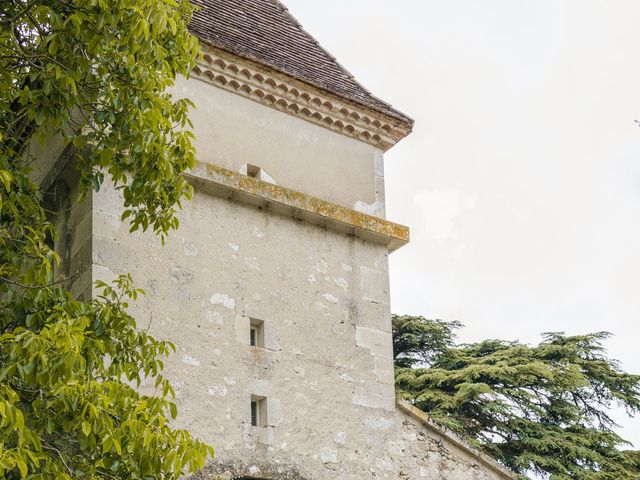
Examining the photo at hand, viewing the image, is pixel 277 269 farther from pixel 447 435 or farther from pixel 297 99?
pixel 447 435

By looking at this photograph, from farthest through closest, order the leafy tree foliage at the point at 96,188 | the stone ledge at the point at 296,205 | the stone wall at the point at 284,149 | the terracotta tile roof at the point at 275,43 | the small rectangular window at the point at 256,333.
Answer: the terracotta tile roof at the point at 275,43, the stone wall at the point at 284,149, the stone ledge at the point at 296,205, the small rectangular window at the point at 256,333, the leafy tree foliage at the point at 96,188

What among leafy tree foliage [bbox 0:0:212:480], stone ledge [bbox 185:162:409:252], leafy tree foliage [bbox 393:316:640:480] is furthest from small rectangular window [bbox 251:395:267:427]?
leafy tree foliage [bbox 393:316:640:480]

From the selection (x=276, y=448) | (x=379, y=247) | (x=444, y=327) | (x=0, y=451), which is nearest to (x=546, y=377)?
(x=444, y=327)

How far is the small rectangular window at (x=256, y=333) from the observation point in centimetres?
1123

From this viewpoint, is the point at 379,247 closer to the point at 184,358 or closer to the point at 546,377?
Answer: the point at 184,358

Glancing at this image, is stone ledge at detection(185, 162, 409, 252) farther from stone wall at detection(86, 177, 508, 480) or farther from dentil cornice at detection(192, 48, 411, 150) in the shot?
dentil cornice at detection(192, 48, 411, 150)

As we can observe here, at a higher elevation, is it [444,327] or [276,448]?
[444,327]

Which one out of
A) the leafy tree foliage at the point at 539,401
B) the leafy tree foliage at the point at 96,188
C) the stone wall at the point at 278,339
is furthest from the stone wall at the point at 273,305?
the leafy tree foliage at the point at 539,401

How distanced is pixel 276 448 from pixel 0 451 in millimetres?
4041

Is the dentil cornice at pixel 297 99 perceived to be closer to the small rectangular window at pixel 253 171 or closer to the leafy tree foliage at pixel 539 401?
the small rectangular window at pixel 253 171

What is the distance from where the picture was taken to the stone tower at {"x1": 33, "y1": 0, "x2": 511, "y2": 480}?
1070cm

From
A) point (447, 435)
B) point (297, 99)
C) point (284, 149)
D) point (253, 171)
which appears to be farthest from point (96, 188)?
point (447, 435)

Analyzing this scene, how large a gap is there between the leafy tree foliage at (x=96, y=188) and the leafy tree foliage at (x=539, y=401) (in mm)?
10639

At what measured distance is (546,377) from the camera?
20359 mm
